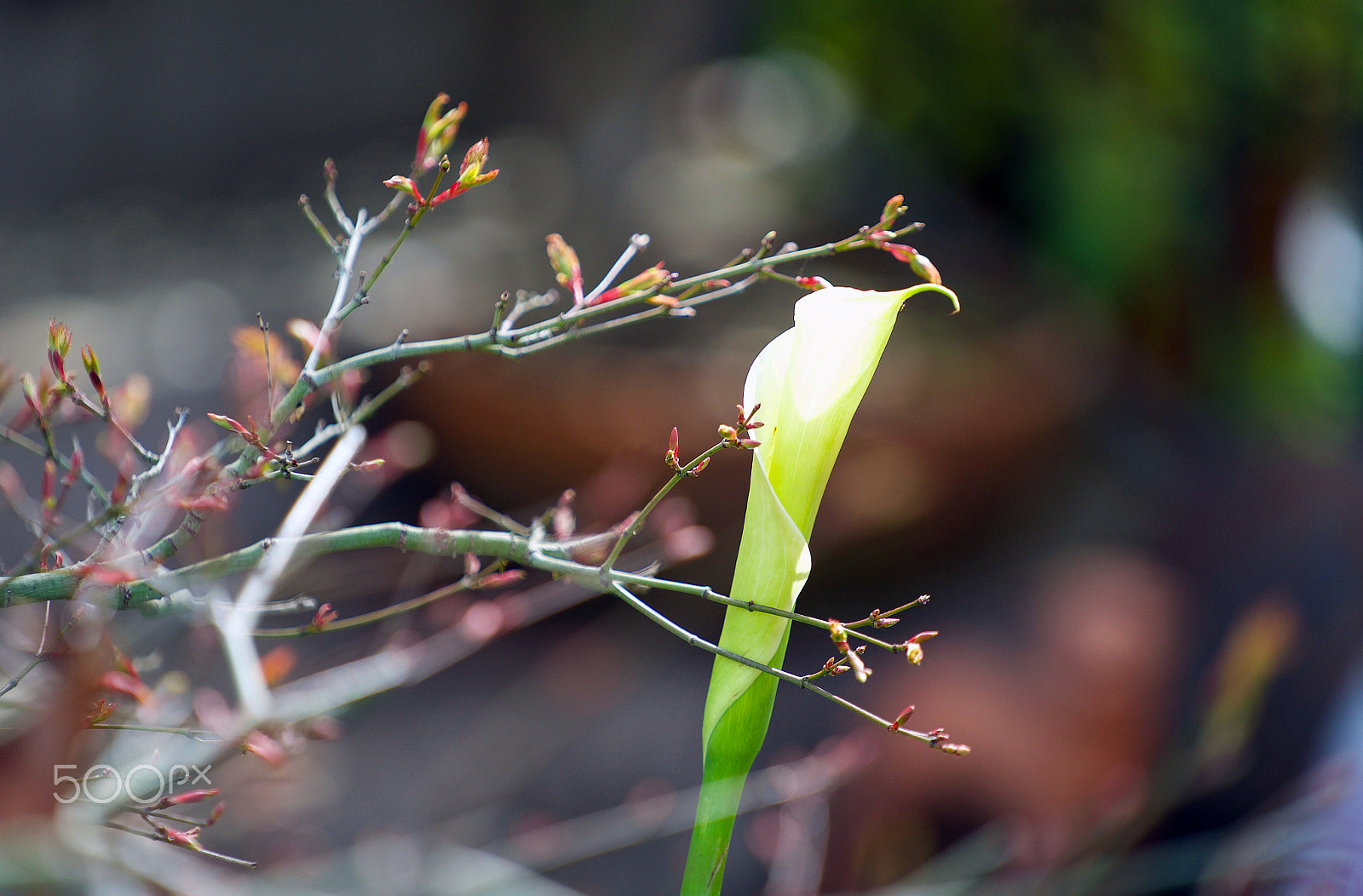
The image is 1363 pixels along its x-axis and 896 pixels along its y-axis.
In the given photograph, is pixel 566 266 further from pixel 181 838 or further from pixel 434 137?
pixel 181 838

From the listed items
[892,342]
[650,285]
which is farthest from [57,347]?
[892,342]

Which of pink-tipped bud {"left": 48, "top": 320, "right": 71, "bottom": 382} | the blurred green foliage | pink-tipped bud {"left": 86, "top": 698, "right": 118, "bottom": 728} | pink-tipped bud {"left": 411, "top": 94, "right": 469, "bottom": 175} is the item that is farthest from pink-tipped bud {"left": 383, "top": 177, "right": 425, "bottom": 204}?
the blurred green foliage

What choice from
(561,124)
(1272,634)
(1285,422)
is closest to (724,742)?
(1272,634)

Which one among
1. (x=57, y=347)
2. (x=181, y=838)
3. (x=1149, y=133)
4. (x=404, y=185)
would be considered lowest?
(x=181, y=838)

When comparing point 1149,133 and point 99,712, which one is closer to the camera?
point 99,712

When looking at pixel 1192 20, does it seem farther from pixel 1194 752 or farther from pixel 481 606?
pixel 481 606
